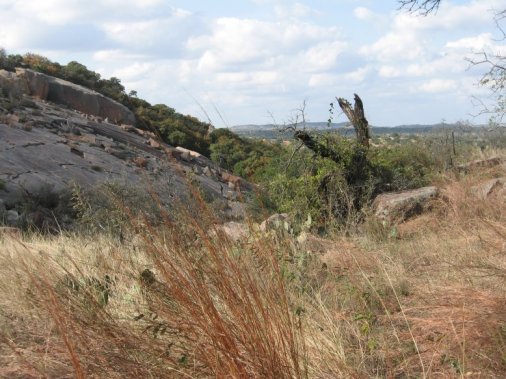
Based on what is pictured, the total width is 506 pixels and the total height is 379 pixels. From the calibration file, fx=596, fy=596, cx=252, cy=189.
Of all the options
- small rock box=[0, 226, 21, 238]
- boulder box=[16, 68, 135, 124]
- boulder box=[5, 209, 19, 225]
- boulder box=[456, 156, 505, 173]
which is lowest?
boulder box=[5, 209, 19, 225]

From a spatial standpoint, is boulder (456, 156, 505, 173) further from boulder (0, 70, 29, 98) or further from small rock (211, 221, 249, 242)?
boulder (0, 70, 29, 98)

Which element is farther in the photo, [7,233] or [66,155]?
[66,155]

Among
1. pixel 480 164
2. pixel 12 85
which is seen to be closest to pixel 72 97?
pixel 12 85

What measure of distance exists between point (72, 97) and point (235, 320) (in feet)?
81.9

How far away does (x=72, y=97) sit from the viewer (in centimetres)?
2566

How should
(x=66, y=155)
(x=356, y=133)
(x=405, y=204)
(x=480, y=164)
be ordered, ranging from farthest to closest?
(x=66, y=155) < (x=480, y=164) < (x=356, y=133) < (x=405, y=204)

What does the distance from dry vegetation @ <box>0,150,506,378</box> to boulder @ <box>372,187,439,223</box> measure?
4.74m

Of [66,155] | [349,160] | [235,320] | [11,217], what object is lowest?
[11,217]

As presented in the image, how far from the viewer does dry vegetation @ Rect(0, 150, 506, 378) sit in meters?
2.27

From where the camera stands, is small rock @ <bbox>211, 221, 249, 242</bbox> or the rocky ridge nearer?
small rock @ <bbox>211, 221, 249, 242</bbox>

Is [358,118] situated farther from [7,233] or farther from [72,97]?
[72,97]

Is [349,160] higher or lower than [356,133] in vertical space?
lower

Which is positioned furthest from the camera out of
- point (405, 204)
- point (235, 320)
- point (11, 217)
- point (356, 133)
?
point (356, 133)

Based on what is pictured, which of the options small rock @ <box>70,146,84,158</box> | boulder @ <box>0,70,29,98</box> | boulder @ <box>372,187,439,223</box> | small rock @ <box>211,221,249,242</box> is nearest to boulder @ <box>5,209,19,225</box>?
small rock @ <box>70,146,84,158</box>
